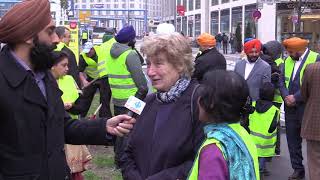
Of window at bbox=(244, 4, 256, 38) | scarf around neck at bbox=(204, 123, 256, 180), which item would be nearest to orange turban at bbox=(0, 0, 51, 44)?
scarf around neck at bbox=(204, 123, 256, 180)

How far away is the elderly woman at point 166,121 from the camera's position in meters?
3.06

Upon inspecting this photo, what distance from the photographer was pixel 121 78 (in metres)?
7.09

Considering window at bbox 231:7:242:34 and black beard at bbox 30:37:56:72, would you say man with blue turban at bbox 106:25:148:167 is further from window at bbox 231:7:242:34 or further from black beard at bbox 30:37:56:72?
window at bbox 231:7:242:34

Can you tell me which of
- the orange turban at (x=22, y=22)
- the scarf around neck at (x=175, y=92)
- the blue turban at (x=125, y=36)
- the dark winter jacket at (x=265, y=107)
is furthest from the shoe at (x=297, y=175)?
the orange turban at (x=22, y=22)

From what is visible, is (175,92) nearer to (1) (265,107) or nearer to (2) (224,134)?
(2) (224,134)

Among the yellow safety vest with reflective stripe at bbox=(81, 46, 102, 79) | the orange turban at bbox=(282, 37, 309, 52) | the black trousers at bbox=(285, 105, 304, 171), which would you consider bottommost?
the black trousers at bbox=(285, 105, 304, 171)

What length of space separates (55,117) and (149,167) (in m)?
0.74

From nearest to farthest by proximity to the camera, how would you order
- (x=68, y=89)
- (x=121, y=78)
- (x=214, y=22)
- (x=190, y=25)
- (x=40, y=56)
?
(x=40, y=56) → (x=68, y=89) → (x=121, y=78) → (x=214, y=22) → (x=190, y=25)

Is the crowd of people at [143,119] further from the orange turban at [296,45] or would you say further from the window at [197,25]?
the window at [197,25]

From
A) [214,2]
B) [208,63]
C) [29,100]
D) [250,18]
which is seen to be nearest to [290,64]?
[208,63]

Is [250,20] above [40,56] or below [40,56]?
Result: above

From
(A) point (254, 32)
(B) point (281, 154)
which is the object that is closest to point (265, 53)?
(B) point (281, 154)

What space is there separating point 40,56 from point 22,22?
20 centimetres

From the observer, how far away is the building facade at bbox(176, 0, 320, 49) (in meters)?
35.2
